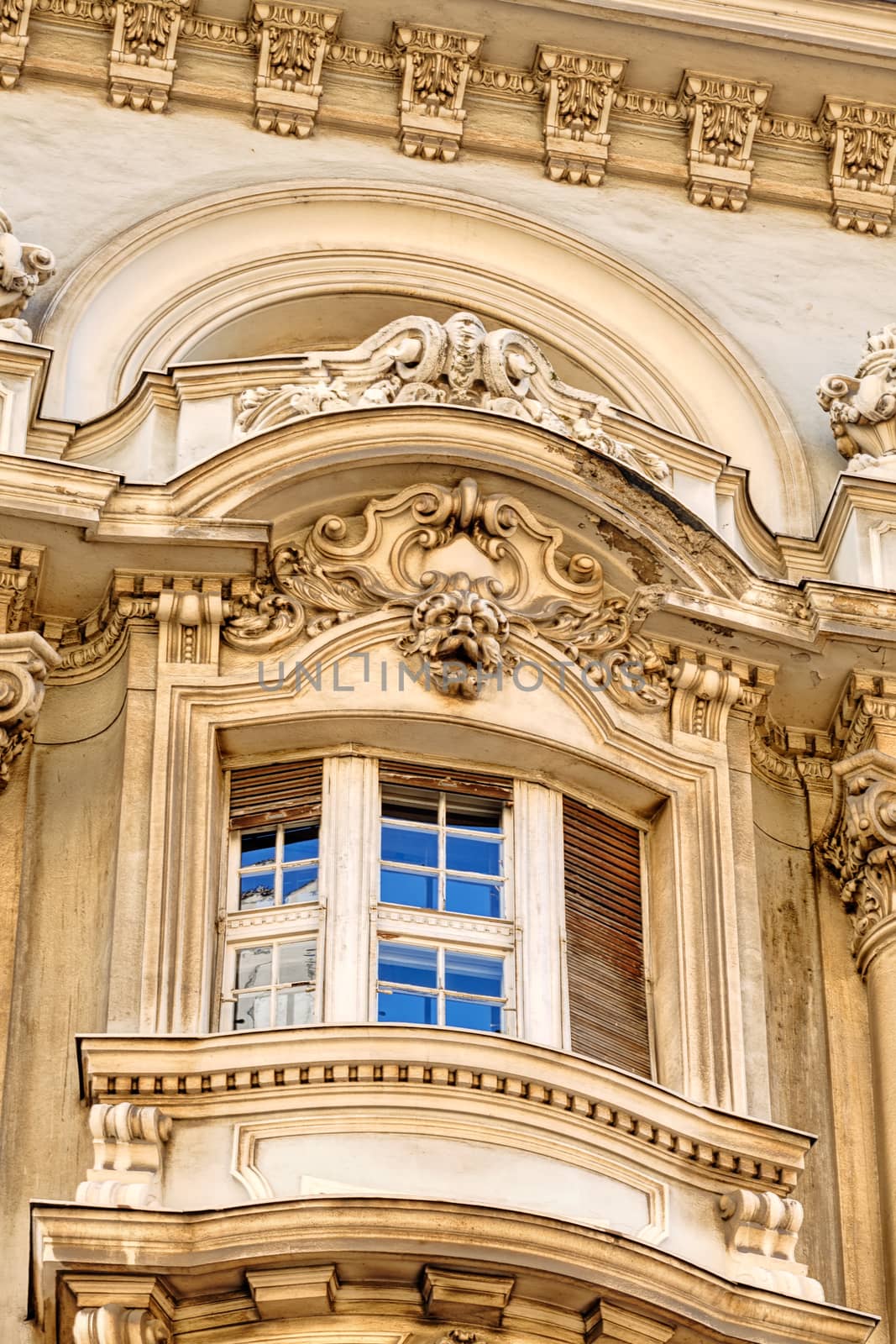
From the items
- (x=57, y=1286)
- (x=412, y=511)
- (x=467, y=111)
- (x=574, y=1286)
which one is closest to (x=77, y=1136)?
(x=57, y=1286)

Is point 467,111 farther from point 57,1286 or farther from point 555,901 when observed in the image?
point 57,1286

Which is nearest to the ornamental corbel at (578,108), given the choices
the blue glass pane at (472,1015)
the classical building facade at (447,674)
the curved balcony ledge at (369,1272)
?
the classical building facade at (447,674)

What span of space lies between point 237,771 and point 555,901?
1652 millimetres

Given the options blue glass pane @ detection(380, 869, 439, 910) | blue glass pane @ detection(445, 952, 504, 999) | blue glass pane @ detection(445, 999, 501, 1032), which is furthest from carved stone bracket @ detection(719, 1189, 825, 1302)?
blue glass pane @ detection(380, 869, 439, 910)

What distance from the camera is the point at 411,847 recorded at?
50.6ft

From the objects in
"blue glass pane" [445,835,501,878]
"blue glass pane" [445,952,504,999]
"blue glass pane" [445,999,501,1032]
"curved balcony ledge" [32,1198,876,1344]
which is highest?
"blue glass pane" [445,835,501,878]

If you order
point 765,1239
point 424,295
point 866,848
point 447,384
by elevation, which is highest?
point 424,295

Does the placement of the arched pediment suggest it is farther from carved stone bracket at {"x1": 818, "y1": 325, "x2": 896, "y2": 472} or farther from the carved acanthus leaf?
the carved acanthus leaf

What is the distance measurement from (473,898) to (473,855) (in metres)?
0.25

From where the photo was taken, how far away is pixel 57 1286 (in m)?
13.4

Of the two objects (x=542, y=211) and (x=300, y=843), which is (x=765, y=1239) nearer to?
(x=300, y=843)

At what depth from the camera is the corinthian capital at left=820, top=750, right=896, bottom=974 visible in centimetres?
1583

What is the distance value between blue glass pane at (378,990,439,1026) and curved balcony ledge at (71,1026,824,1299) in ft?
2.38

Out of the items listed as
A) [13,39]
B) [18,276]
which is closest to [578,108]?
[13,39]
